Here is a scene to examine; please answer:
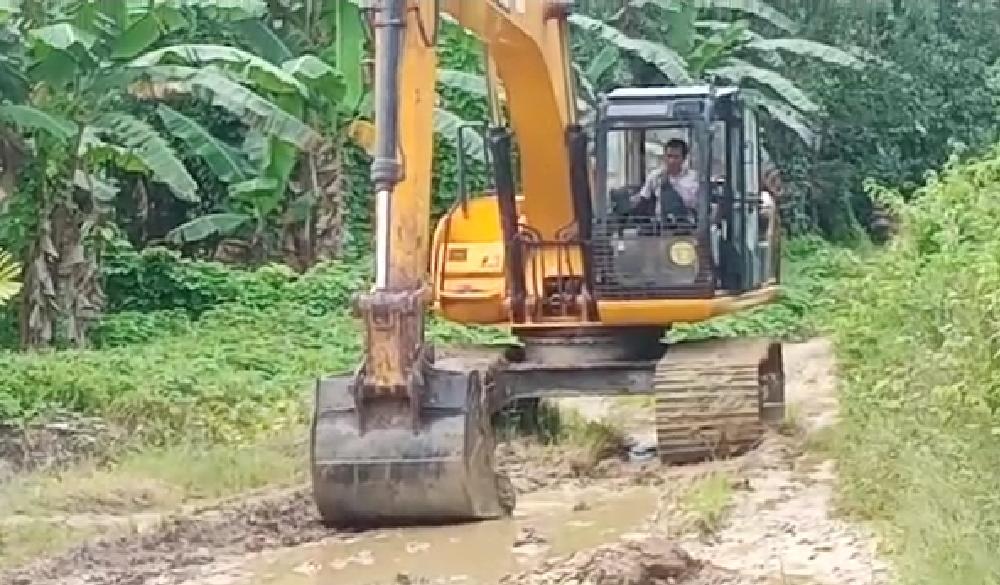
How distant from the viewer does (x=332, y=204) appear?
23.7 meters

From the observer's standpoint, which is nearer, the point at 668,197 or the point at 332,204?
the point at 668,197

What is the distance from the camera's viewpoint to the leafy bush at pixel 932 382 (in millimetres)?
7164

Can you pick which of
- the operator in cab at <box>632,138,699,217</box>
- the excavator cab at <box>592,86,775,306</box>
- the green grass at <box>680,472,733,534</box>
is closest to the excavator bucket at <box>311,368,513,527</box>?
the green grass at <box>680,472,733,534</box>

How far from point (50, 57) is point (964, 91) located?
59.5ft

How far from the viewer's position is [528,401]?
1468cm

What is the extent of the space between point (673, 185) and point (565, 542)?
377 cm

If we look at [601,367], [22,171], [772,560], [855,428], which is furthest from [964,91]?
[772,560]

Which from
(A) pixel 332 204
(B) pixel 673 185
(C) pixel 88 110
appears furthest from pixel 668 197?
(A) pixel 332 204

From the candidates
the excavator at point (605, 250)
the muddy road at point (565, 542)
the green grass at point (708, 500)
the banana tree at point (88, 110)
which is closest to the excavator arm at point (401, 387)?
the muddy road at point (565, 542)

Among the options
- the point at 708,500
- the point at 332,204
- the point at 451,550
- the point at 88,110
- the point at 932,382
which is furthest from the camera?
the point at 332,204

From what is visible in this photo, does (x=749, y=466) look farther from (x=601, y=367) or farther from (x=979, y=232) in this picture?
(x=979, y=232)

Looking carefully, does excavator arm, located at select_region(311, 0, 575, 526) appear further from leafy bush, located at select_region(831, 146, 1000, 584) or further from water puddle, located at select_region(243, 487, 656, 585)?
leafy bush, located at select_region(831, 146, 1000, 584)

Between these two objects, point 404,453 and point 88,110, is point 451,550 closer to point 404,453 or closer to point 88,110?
point 404,453

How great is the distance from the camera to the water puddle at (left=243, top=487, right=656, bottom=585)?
32.2 ft
